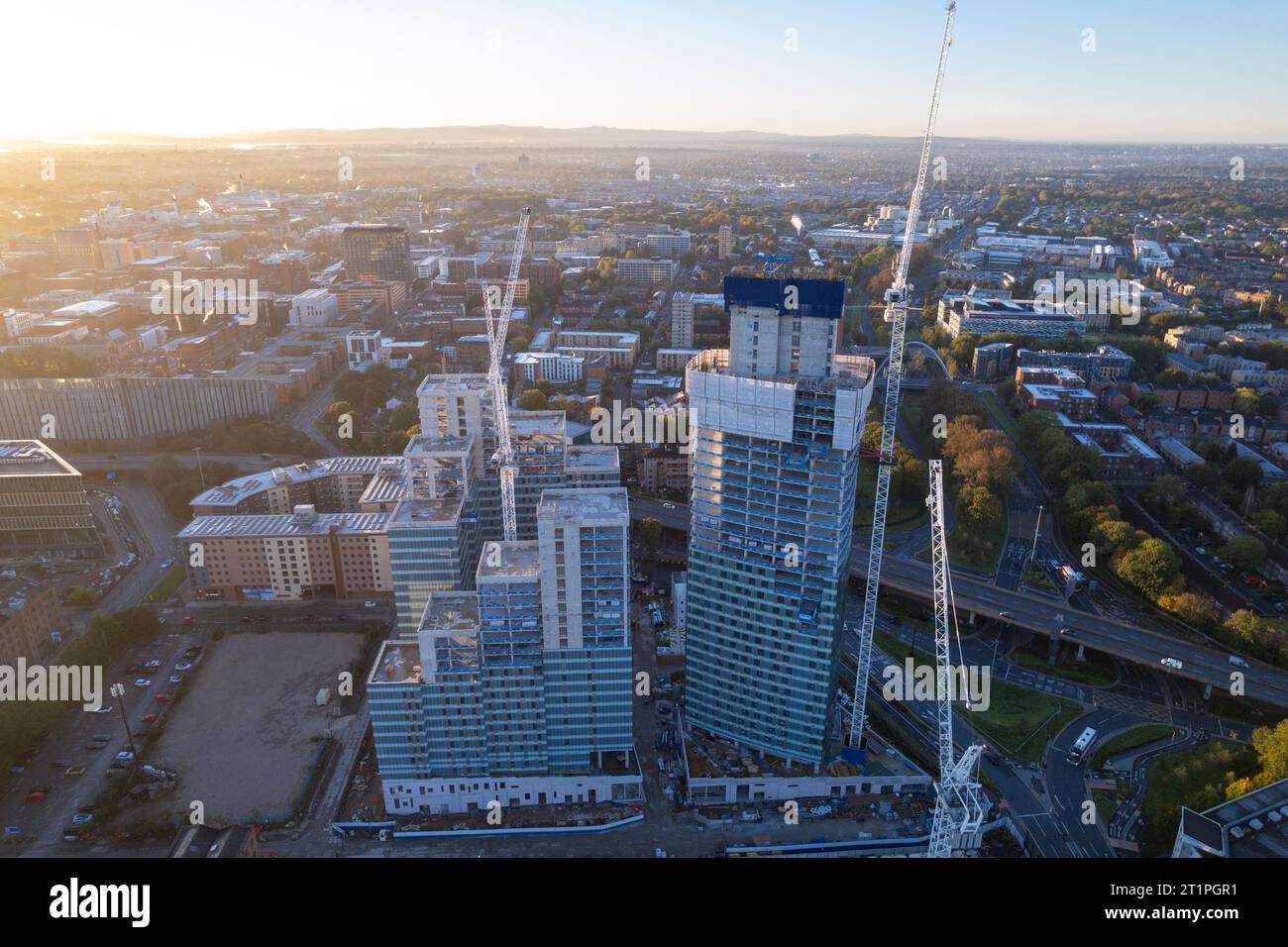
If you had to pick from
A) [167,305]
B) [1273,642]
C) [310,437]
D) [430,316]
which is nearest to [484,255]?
[430,316]

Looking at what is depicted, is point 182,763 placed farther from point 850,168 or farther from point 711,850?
point 850,168

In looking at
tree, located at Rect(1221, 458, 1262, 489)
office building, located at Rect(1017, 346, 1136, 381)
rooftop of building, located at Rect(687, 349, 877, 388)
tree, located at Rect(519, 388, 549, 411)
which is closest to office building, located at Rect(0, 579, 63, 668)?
rooftop of building, located at Rect(687, 349, 877, 388)

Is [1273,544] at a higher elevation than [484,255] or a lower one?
lower

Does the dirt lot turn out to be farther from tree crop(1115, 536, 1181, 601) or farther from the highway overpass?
tree crop(1115, 536, 1181, 601)

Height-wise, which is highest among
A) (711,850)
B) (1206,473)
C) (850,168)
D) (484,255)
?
(850,168)

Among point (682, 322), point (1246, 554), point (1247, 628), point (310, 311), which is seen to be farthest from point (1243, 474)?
point (310, 311)

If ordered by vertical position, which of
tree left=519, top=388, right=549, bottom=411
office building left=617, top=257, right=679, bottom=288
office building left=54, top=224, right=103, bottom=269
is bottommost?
tree left=519, top=388, right=549, bottom=411

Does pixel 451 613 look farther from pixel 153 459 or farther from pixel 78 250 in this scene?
pixel 78 250
